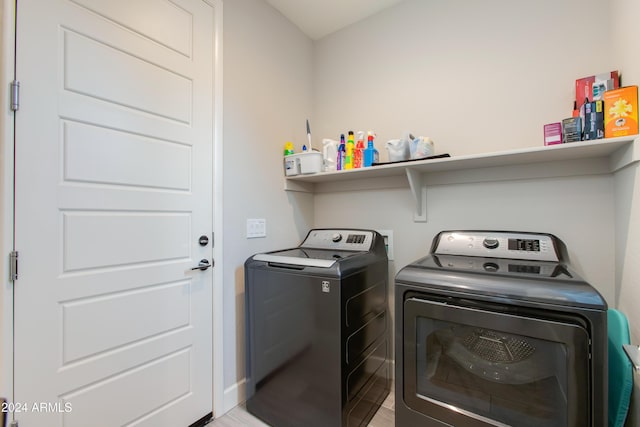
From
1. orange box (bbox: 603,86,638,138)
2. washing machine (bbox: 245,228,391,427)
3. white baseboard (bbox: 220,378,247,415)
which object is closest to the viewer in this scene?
orange box (bbox: 603,86,638,138)

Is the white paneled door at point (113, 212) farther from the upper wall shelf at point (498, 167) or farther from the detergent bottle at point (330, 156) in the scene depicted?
the upper wall shelf at point (498, 167)

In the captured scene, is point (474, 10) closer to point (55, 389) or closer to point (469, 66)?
point (469, 66)

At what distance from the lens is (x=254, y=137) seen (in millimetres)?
1899

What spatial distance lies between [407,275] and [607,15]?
1645 mm

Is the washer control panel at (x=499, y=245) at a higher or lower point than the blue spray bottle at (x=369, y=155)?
lower

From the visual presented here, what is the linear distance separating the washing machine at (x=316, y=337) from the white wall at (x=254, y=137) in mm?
127

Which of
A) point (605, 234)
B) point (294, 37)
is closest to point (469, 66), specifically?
point (605, 234)

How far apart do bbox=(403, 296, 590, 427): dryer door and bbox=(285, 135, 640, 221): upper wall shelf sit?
788 mm

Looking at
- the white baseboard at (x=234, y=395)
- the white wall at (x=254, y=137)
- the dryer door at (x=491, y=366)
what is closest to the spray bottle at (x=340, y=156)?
the white wall at (x=254, y=137)

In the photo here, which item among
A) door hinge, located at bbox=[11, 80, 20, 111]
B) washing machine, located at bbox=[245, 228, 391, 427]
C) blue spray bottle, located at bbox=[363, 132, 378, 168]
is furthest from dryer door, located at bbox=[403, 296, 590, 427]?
door hinge, located at bbox=[11, 80, 20, 111]

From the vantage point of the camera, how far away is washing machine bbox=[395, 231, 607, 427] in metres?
0.87

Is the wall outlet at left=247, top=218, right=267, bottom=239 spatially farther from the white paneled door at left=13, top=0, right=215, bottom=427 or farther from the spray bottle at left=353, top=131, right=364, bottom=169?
the spray bottle at left=353, top=131, right=364, bottom=169

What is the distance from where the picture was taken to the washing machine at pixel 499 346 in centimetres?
87

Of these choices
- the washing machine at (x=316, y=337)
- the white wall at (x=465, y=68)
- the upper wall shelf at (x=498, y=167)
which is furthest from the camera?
the white wall at (x=465, y=68)
